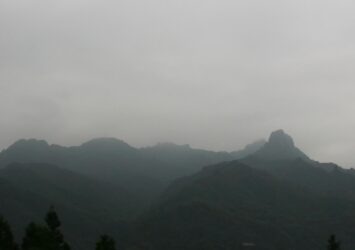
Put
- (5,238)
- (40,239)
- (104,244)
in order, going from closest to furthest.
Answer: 1. (40,239)
2. (104,244)
3. (5,238)

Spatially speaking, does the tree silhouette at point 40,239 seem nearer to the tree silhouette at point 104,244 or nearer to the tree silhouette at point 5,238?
the tree silhouette at point 5,238

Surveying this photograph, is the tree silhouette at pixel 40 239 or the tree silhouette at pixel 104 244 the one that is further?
the tree silhouette at pixel 104 244

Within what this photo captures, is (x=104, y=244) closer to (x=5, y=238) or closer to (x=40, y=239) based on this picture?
(x=40, y=239)

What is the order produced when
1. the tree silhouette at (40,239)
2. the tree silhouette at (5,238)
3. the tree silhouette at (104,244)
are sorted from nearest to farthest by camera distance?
the tree silhouette at (40,239) → the tree silhouette at (104,244) → the tree silhouette at (5,238)

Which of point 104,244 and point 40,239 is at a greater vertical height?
point 40,239

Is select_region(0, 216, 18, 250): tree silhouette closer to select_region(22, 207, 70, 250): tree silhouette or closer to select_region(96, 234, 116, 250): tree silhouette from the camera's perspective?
select_region(22, 207, 70, 250): tree silhouette

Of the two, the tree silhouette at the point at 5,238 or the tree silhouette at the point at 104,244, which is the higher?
the tree silhouette at the point at 5,238

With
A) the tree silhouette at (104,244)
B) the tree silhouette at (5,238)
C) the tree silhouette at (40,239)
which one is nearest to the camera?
the tree silhouette at (40,239)

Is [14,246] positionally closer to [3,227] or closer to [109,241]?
[3,227]

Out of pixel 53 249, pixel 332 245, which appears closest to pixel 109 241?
pixel 53 249

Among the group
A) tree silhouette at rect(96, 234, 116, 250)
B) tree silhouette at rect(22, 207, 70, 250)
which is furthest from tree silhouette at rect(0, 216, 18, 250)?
tree silhouette at rect(96, 234, 116, 250)

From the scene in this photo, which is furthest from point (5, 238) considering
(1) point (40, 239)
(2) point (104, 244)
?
(2) point (104, 244)

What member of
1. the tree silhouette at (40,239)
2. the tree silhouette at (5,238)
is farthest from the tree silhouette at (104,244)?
the tree silhouette at (5,238)

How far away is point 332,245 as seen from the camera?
64.2m
